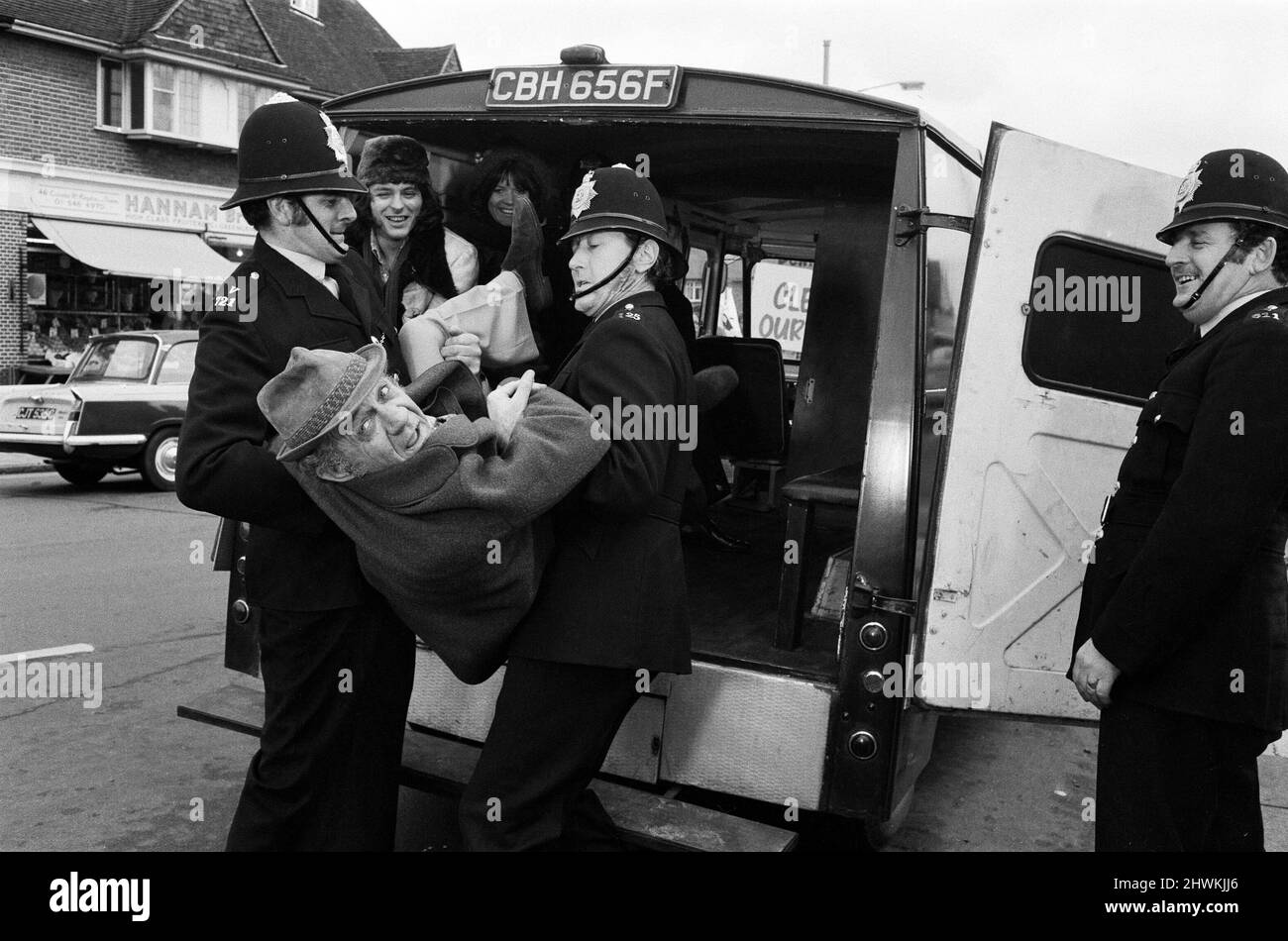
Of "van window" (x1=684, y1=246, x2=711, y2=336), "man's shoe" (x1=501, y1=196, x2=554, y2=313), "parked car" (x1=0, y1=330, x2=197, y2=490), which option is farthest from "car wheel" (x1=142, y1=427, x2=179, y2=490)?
"man's shoe" (x1=501, y1=196, x2=554, y2=313)

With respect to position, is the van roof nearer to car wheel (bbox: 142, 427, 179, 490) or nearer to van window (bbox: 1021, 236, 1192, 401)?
van window (bbox: 1021, 236, 1192, 401)

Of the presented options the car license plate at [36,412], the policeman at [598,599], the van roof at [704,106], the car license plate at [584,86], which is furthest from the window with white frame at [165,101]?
the policeman at [598,599]

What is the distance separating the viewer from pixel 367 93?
3.98 metres

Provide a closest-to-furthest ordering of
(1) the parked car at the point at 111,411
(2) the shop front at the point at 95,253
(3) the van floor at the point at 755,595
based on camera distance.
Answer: (3) the van floor at the point at 755,595 < (1) the parked car at the point at 111,411 < (2) the shop front at the point at 95,253

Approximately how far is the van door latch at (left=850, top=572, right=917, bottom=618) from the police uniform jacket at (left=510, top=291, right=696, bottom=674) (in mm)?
540

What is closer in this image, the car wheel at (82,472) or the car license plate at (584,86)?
the car license plate at (584,86)

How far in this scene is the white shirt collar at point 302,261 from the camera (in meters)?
2.79

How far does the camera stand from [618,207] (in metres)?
2.88

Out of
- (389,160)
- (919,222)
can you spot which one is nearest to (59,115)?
(389,160)

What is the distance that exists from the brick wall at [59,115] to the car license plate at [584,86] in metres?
20.5

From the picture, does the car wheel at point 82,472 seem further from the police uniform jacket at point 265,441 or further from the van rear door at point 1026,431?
the van rear door at point 1026,431

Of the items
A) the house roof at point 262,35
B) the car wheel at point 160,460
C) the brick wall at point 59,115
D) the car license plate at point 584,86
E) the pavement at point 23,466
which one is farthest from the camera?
the house roof at point 262,35

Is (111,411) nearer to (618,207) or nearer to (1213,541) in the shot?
(618,207)

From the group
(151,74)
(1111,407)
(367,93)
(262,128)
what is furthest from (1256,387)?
(151,74)
